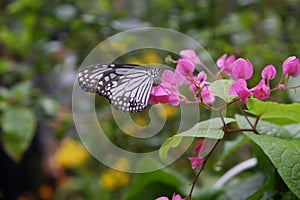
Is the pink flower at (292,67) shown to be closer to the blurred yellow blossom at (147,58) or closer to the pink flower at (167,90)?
the pink flower at (167,90)

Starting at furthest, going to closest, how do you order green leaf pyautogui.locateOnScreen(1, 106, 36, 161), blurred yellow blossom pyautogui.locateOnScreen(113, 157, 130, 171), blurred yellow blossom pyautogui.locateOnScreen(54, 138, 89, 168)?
blurred yellow blossom pyautogui.locateOnScreen(54, 138, 89, 168) < blurred yellow blossom pyautogui.locateOnScreen(113, 157, 130, 171) < green leaf pyautogui.locateOnScreen(1, 106, 36, 161)

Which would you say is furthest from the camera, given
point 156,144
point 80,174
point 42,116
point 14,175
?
point 14,175

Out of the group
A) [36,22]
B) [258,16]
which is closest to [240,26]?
[258,16]

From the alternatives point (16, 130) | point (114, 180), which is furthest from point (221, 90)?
point (114, 180)

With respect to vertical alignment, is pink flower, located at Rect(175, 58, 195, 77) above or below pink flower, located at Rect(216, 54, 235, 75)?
above

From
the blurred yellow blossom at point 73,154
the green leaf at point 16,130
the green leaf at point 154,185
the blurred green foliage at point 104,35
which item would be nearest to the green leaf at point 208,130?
the green leaf at point 154,185

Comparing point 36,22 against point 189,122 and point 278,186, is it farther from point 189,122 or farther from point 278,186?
point 278,186

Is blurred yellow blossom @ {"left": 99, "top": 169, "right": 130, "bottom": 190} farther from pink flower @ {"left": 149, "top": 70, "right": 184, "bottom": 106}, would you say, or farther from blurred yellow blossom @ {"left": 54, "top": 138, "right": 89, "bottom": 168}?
pink flower @ {"left": 149, "top": 70, "right": 184, "bottom": 106}

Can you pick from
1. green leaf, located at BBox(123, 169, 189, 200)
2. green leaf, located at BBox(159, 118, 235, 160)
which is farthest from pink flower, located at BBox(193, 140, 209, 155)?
green leaf, located at BBox(123, 169, 189, 200)
